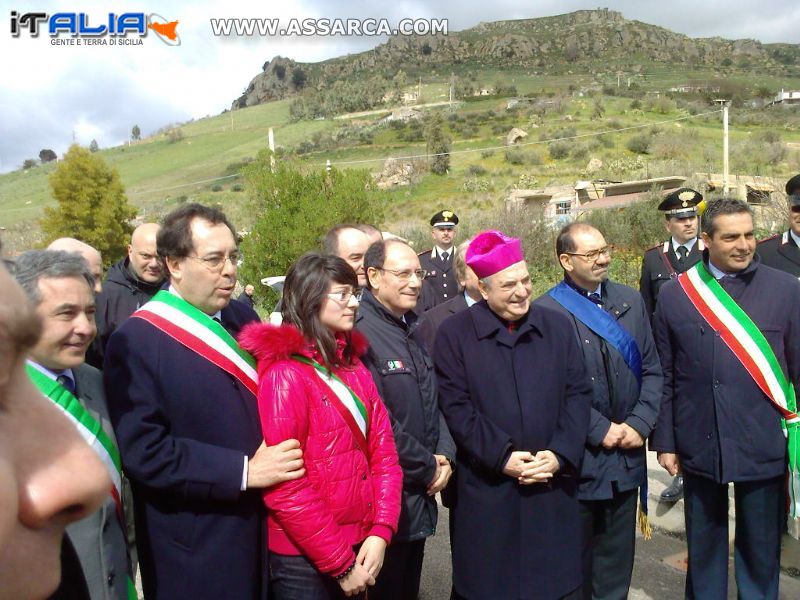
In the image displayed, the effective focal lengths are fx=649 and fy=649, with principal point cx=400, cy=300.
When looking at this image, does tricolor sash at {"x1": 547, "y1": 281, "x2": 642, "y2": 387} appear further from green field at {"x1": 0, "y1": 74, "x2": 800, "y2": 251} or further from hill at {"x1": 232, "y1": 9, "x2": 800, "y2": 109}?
hill at {"x1": 232, "y1": 9, "x2": 800, "y2": 109}

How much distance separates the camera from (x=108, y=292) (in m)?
4.78

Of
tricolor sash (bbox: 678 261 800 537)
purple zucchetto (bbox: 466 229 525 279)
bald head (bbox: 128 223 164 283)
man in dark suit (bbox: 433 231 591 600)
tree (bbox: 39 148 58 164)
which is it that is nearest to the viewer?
man in dark suit (bbox: 433 231 591 600)

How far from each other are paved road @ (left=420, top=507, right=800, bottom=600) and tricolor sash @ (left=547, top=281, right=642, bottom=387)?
1330 mm

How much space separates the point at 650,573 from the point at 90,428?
11.1ft

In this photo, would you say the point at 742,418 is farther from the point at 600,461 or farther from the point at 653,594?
the point at 653,594

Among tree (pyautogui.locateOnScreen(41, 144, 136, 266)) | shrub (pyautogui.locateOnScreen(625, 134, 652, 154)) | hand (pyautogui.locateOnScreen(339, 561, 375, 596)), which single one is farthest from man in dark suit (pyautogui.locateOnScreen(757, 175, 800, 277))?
shrub (pyautogui.locateOnScreen(625, 134, 652, 154))

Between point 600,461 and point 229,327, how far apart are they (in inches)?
75.9

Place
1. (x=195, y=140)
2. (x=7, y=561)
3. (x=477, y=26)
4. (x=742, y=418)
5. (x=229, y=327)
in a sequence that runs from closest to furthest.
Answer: (x=7, y=561)
(x=229, y=327)
(x=742, y=418)
(x=195, y=140)
(x=477, y=26)

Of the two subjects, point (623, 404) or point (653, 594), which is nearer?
point (623, 404)

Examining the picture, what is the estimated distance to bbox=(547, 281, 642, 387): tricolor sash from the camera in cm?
335

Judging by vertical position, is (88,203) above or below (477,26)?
below

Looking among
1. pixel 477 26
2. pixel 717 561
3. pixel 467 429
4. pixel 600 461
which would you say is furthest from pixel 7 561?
pixel 477 26

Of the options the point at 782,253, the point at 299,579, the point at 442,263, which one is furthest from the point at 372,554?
the point at 442,263

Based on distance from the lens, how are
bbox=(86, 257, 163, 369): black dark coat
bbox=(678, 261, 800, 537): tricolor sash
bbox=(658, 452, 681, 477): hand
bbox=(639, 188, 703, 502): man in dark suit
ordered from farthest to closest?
bbox=(639, 188, 703, 502): man in dark suit, bbox=(86, 257, 163, 369): black dark coat, bbox=(658, 452, 681, 477): hand, bbox=(678, 261, 800, 537): tricolor sash
